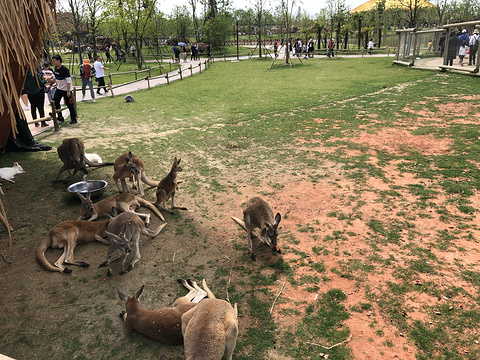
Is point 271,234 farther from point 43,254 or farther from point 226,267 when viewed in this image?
point 43,254

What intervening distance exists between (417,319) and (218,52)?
40.0m

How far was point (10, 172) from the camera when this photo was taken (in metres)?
6.86

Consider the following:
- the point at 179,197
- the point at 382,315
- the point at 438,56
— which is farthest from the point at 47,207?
the point at 438,56

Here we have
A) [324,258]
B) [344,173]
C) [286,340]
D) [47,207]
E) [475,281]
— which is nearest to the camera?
[286,340]

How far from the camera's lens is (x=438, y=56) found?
1884cm

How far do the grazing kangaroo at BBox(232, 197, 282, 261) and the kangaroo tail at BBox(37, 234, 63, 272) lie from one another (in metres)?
2.47

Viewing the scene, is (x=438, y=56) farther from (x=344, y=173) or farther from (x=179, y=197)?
(x=179, y=197)

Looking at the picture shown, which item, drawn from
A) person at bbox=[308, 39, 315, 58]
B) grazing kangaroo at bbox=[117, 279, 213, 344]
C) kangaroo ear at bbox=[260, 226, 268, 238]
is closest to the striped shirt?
kangaroo ear at bbox=[260, 226, 268, 238]

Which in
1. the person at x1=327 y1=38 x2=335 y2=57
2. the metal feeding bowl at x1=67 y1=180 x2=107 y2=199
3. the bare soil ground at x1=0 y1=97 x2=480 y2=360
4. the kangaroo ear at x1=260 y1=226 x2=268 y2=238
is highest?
the person at x1=327 y1=38 x2=335 y2=57

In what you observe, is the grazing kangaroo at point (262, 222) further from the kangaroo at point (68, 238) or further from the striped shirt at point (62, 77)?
the striped shirt at point (62, 77)

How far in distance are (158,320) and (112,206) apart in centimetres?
255

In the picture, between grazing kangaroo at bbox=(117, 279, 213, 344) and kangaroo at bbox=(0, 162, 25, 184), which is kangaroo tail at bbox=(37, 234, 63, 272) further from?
kangaroo at bbox=(0, 162, 25, 184)

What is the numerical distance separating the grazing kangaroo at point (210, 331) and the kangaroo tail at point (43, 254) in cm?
222

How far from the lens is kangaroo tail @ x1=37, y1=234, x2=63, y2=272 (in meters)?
4.22
